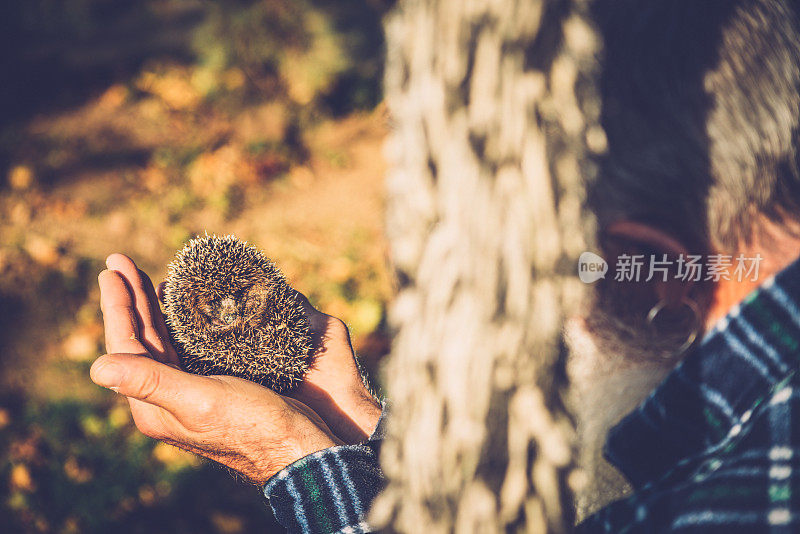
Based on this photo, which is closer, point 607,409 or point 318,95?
point 607,409

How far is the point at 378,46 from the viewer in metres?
6.17

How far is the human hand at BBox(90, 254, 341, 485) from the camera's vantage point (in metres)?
1.84

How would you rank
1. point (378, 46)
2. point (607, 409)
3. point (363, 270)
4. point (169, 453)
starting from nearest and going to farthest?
point (607, 409) < point (169, 453) < point (363, 270) < point (378, 46)

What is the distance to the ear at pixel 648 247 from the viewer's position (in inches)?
69.5

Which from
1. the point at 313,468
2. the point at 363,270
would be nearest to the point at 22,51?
the point at 363,270

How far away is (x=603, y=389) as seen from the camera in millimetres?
2094

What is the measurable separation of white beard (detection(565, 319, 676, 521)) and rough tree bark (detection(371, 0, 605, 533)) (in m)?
0.97

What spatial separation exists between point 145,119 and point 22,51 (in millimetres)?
1852

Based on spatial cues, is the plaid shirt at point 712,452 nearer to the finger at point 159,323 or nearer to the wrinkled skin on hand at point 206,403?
the wrinkled skin on hand at point 206,403

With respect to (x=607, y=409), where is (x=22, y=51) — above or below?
above

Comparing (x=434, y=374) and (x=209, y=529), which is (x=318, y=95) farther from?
(x=434, y=374)

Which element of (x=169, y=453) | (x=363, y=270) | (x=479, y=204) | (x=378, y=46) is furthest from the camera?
(x=378, y=46)

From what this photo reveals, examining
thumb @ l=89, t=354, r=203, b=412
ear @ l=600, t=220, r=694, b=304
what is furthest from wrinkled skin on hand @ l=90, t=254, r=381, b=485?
ear @ l=600, t=220, r=694, b=304

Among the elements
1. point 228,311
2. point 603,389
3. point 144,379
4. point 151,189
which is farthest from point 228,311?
point 151,189
